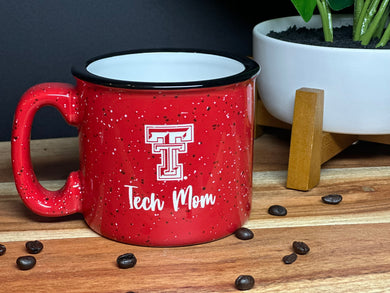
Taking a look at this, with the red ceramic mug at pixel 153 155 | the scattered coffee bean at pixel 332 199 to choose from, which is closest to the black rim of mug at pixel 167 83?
the red ceramic mug at pixel 153 155

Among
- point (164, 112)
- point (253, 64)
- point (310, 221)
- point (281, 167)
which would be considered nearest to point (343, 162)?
point (281, 167)

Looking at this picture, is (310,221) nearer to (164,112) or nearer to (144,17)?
(164,112)

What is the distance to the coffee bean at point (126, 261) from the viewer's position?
66 cm

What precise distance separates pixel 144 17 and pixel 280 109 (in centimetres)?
35

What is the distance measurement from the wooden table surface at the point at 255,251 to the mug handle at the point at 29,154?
0.03 m

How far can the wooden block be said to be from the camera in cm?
84

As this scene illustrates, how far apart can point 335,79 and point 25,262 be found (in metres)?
0.47

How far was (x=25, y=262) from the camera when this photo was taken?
0.66 metres

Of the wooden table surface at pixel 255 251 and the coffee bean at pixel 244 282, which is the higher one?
the coffee bean at pixel 244 282

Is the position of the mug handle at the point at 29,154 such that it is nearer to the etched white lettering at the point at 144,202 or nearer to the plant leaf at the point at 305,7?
the etched white lettering at the point at 144,202

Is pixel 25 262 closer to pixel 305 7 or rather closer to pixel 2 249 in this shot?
pixel 2 249

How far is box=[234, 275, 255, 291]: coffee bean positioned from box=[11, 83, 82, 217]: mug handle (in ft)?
0.77

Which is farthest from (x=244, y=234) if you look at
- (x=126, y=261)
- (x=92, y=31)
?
(x=92, y=31)

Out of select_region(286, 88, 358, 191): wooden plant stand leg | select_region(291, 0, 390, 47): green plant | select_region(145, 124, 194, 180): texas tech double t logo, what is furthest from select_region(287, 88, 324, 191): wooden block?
select_region(145, 124, 194, 180): texas tech double t logo
